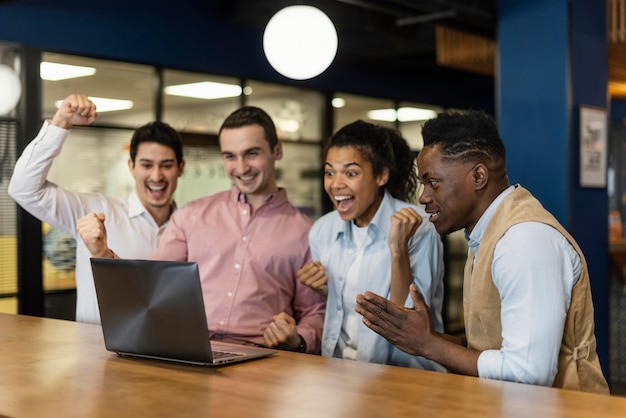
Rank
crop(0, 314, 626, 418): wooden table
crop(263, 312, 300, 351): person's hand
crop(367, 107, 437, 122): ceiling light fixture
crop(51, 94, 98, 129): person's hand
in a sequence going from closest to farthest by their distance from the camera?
1. crop(0, 314, 626, 418): wooden table
2. crop(263, 312, 300, 351): person's hand
3. crop(51, 94, 98, 129): person's hand
4. crop(367, 107, 437, 122): ceiling light fixture

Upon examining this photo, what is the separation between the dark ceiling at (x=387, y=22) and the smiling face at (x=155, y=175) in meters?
2.33

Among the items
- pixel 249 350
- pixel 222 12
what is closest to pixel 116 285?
pixel 249 350

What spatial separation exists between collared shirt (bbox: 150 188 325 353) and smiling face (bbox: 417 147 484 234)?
34.0 inches

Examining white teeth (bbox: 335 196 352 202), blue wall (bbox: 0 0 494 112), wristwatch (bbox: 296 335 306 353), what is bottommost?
wristwatch (bbox: 296 335 306 353)

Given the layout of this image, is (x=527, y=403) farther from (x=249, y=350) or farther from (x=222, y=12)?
(x=222, y=12)

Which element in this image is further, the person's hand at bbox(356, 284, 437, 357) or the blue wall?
the blue wall

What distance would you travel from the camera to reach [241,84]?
6.21m

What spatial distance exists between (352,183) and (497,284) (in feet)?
3.01

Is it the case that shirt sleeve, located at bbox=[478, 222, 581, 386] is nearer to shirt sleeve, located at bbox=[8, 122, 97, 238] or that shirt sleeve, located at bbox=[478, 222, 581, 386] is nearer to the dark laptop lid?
the dark laptop lid

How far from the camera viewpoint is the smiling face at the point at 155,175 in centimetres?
318

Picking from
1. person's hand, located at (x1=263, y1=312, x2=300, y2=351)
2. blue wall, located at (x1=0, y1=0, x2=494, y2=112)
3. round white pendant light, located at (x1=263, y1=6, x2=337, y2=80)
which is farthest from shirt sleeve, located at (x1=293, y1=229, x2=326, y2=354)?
blue wall, located at (x1=0, y1=0, x2=494, y2=112)

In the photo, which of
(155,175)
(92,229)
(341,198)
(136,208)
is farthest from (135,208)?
(341,198)

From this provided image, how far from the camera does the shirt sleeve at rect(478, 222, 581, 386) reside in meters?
1.73

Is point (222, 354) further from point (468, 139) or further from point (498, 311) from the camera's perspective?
point (468, 139)
